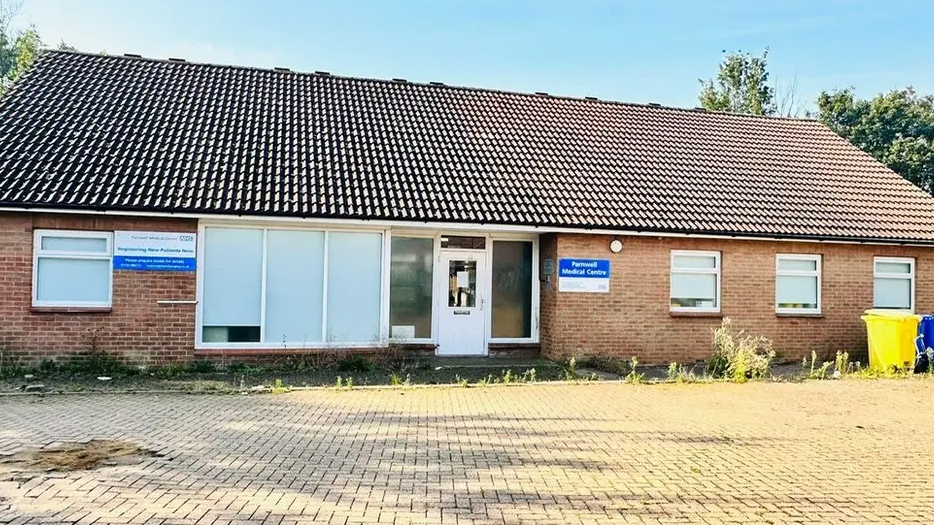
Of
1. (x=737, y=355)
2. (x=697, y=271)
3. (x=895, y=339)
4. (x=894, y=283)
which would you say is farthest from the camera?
(x=894, y=283)

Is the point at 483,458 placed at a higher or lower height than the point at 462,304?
lower

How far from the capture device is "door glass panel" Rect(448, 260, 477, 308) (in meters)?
15.3

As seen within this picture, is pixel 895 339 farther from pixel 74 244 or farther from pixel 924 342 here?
pixel 74 244

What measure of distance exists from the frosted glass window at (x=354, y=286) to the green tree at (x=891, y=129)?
27026mm

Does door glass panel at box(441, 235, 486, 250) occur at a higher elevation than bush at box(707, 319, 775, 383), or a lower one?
higher

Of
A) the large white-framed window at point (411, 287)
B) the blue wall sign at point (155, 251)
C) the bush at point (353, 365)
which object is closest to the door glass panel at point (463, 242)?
the large white-framed window at point (411, 287)

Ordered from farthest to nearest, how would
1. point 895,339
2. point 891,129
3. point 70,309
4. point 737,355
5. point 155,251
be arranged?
1. point 891,129
2. point 895,339
3. point 737,355
4. point 155,251
5. point 70,309

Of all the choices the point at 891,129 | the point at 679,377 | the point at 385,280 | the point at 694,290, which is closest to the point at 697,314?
the point at 694,290

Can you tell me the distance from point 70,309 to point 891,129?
113ft

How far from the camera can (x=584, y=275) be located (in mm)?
14750

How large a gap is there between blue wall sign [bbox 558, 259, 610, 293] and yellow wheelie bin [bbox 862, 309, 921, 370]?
520 centimetres

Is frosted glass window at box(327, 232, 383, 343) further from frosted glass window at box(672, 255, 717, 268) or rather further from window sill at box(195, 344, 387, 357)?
frosted glass window at box(672, 255, 717, 268)

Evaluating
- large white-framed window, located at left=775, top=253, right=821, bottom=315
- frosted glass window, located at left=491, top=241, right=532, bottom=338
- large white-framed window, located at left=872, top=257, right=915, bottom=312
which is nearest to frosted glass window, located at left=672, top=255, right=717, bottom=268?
large white-framed window, located at left=775, top=253, right=821, bottom=315

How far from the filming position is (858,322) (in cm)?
1616
